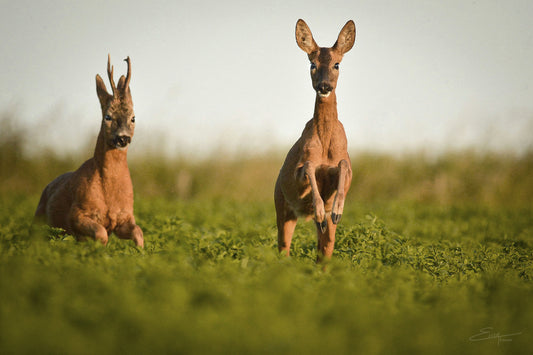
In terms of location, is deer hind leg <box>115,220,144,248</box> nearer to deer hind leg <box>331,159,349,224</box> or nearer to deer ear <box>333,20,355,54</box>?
deer hind leg <box>331,159,349,224</box>

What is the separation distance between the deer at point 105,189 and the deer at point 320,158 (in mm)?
1845

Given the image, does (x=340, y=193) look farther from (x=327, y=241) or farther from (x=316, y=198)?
(x=327, y=241)

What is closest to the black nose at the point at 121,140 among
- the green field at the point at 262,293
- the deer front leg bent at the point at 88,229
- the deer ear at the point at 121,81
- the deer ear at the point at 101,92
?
the deer ear at the point at 101,92

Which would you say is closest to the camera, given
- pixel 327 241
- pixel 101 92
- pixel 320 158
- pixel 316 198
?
pixel 316 198

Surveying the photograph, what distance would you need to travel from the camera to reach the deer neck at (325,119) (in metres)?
6.56

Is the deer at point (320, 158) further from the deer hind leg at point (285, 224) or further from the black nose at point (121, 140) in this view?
the black nose at point (121, 140)

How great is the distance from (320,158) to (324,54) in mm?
1259

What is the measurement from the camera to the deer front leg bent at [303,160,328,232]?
5.89 m

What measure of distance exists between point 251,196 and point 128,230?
1074 centimetres

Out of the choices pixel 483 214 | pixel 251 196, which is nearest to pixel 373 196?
pixel 251 196

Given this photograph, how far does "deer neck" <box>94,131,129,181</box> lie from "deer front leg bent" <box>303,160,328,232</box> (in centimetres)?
229

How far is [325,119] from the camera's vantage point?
657 cm

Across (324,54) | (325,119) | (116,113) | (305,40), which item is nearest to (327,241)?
(325,119)

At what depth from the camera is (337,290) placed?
14.3 ft
